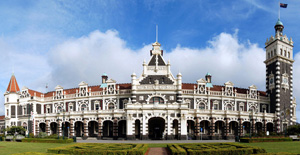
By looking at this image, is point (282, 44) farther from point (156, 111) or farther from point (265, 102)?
A: point (156, 111)

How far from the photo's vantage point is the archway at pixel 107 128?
6659 cm

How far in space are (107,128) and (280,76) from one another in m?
48.3

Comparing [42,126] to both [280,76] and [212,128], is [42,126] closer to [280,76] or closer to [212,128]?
[212,128]

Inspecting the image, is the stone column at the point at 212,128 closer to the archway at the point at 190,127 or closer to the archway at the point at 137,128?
the archway at the point at 190,127

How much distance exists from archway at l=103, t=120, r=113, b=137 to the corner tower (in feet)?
142

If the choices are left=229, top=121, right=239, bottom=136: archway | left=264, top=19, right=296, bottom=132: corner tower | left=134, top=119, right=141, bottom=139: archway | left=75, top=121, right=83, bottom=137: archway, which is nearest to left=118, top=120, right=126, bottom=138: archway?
left=134, top=119, right=141, bottom=139: archway

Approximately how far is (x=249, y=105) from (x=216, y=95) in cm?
1041

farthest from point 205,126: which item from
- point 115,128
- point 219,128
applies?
point 115,128

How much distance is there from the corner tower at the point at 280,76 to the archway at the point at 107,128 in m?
43.1

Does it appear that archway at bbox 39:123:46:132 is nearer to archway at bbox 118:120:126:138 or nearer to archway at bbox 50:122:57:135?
archway at bbox 50:122:57:135

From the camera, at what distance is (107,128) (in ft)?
220

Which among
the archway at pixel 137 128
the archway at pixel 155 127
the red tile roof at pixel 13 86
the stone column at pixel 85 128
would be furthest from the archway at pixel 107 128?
the red tile roof at pixel 13 86

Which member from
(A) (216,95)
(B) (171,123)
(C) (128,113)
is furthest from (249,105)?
(C) (128,113)

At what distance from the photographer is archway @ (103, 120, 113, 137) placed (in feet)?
218
